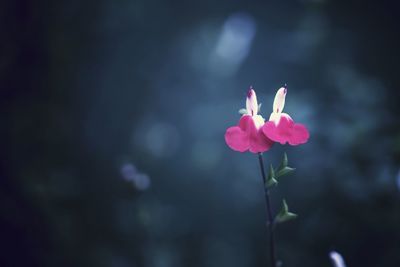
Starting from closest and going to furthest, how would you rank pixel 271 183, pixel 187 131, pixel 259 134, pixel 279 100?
pixel 271 183 → pixel 259 134 → pixel 279 100 → pixel 187 131

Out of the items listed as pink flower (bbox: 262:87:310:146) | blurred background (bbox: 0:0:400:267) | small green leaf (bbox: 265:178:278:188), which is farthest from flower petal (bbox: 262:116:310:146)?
blurred background (bbox: 0:0:400:267)

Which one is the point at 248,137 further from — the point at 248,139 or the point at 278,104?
the point at 278,104

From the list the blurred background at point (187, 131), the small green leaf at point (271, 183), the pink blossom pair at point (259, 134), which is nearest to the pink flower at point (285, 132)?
the pink blossom pair at point (259, 134)

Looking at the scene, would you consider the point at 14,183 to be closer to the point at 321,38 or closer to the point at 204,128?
the point at 204,128

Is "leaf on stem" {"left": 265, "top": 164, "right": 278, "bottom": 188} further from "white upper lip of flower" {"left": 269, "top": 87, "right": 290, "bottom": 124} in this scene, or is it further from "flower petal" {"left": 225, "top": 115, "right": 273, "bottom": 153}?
"white upper lip of flower" {"left": 269, "top": 87, "right": 290, "bottom": 124}

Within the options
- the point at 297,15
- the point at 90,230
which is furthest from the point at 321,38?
the point at 90,230

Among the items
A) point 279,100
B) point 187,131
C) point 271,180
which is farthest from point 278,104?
point 187,131
